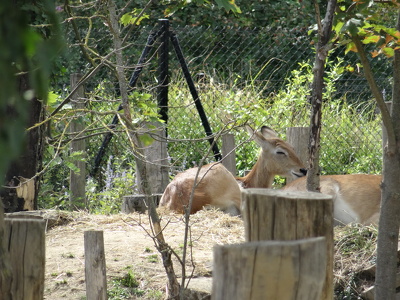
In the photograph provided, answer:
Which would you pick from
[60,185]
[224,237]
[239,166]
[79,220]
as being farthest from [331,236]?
[239,166]

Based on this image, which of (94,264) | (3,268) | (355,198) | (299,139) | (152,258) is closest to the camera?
(3,268)

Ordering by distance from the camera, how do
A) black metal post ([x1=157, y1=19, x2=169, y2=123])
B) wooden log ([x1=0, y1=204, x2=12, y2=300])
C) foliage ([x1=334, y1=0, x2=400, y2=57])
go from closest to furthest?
wooden log ([x1=0, y1=204, x2=12, y2=300]) < foliage ([x1=334, y1=0, x2=400, y2=57]) < black metal post ([x1=157, y1=19, x2=169, y2=123])

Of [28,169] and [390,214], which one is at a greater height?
[28,169]

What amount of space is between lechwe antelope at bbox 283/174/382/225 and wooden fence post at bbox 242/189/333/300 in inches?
173

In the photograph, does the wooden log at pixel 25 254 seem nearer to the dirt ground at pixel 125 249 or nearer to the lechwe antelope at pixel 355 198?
the dirt ground at pixel 125 249

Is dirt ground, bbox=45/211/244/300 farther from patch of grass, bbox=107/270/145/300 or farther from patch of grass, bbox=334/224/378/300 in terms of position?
patch of grass, bbox=334/224/378/300

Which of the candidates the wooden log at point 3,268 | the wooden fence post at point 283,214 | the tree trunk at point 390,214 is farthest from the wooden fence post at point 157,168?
the wooden log at point 3,268

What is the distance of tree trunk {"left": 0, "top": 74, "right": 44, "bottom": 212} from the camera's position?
218 inches

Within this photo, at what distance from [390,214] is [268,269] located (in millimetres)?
2394

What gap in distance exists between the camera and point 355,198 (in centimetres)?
725

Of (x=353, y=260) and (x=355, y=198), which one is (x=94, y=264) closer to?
(x=353, y=260)

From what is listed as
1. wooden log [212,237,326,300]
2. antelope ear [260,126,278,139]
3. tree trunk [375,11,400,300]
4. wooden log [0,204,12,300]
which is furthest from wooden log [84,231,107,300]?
antelope ear [260,126,278,139]

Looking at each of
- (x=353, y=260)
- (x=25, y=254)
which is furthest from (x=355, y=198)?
(x=25, y=254)

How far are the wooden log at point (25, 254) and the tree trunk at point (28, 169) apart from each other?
2691 millimetres
